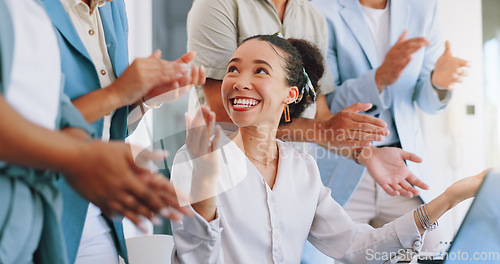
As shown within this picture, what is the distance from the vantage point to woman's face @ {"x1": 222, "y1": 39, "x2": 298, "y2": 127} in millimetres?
902

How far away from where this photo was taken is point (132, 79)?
0.59m

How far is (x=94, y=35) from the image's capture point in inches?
28.5

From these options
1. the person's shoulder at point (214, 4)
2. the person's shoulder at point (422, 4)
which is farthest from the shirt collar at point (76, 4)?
the person's shoulder at point (422, 4)

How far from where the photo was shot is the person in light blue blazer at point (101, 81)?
598 millimetres

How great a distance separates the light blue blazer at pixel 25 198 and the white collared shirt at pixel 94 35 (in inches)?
7.5

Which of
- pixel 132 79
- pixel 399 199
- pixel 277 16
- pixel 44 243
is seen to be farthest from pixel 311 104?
pixel 44 243

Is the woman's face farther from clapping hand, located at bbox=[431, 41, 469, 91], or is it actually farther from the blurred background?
the blurred background

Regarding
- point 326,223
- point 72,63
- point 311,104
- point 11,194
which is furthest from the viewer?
point 311,104

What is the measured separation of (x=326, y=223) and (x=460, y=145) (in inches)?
50.0

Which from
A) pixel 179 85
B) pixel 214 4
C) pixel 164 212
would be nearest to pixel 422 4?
pixel 214 4

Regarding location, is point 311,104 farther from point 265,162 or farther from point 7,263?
point 7,263

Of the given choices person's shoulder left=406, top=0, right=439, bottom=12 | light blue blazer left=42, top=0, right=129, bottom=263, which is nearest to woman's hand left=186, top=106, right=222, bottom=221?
light blue blazer left=42, top=0, right=129, bottom=263

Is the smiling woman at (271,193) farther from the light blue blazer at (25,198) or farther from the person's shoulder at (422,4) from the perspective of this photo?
the person's shoulder at (422,4)

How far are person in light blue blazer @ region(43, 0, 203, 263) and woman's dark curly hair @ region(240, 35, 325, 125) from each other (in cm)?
31
